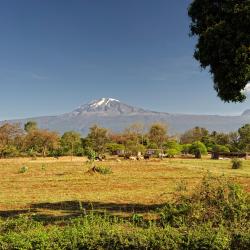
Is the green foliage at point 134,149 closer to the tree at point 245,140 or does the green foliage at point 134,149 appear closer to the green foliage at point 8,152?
the green foliage at point 8,152

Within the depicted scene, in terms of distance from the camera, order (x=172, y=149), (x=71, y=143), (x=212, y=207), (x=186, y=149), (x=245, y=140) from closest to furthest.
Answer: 1. (x=212, y=207)
2. (x=172, y=149)
3. (x=186, y=149)
4. (x=71, y=143)
5. (x=245, y=140)

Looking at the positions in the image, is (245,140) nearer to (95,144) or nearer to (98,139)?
(98,139)

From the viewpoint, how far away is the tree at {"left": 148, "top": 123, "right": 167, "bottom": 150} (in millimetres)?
110312

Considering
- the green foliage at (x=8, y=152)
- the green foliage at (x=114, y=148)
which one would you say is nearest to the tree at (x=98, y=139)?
the green foliage at (x=114, y=148)

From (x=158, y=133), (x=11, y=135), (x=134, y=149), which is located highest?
(x=158, y=133)

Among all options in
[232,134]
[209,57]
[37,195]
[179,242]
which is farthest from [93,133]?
[179,242]

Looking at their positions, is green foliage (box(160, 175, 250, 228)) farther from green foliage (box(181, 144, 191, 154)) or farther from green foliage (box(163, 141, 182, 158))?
green foliage (box(181, 144, 191, 154))

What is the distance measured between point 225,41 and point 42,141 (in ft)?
279

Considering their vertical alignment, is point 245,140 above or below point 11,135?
below

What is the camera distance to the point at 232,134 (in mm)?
120312

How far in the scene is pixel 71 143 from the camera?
96375 mm

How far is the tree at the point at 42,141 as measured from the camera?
97688mm

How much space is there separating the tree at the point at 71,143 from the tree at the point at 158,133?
2024 centimetres

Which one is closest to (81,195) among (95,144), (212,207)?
(212,207)
